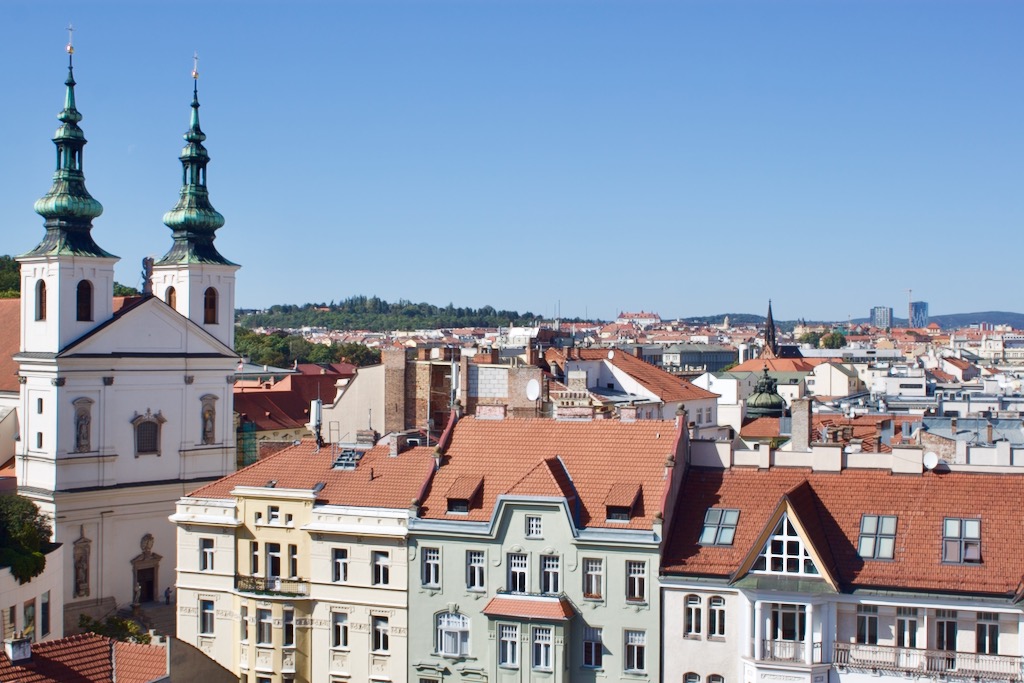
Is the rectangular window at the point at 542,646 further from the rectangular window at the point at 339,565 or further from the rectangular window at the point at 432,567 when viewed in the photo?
the rectangular window at the point at 339,565

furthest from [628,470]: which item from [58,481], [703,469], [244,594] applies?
[58,481]

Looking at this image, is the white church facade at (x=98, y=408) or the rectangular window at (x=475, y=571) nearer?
the rectangular window at (x=475, y=571)

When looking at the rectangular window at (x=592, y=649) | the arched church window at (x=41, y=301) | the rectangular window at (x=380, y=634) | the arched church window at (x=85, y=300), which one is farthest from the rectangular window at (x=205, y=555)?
the arched church window at (x=41, y=301)

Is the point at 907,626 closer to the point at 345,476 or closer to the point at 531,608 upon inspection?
the point at 531,608

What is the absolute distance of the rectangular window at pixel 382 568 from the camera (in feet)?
133

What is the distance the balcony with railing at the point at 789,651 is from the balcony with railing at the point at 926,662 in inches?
21.3

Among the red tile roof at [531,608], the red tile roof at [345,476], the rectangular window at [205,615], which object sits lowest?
the rectangular window at [205,615]

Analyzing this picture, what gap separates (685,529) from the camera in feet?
125

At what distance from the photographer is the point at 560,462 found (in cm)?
4038

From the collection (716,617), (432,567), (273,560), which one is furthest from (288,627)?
(716,617)

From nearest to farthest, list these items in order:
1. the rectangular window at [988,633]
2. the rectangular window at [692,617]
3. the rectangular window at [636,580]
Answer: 1. the rectangular window at [988,633]
2. the rectangular window at [692,617]
3. the rectangular window at [636,580]

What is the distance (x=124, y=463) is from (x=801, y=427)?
115 feet

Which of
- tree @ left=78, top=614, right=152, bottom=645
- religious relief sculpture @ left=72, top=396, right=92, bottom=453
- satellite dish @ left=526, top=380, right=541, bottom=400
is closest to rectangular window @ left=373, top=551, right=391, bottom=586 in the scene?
tree @ left=78, top=614, right=152, bottom=645

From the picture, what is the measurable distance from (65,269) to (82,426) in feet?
24.3
